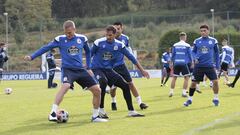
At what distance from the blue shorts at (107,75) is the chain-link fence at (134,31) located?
105 ft

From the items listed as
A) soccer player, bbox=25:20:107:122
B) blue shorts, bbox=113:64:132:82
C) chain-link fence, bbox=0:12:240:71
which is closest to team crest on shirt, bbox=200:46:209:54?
blue shorts, bbox=113:64:132:82

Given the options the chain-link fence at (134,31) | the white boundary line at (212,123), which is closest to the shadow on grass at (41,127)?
the white boundary line at (212,123)

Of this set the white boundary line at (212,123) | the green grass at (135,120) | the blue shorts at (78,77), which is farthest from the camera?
the blue shorts at (78,77)

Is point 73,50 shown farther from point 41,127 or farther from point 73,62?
point 41,127

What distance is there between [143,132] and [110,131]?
2.10 ft

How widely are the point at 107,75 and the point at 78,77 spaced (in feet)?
3.40

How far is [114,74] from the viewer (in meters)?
12.9

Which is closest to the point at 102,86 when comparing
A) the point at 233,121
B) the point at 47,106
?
the point at 233,121

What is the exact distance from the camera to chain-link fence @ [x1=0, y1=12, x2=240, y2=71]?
4700 cm

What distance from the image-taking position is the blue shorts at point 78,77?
11977 millimetres

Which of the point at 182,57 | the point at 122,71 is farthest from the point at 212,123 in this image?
the point at 182,57

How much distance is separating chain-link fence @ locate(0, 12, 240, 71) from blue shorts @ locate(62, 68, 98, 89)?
32952mm

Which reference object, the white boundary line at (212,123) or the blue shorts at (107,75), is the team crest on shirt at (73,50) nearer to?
the blue shorts at (107,75)

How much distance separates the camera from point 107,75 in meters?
12.9
